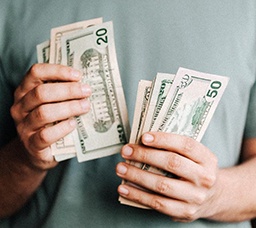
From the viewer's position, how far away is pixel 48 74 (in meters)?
1.35

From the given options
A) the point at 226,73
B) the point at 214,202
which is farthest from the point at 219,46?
the point at 214,202

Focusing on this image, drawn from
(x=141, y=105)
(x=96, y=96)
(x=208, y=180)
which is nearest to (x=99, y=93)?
(x=96, y=96)

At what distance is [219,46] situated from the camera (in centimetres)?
144

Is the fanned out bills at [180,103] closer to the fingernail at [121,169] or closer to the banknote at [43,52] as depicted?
the fingernail at [121,169]

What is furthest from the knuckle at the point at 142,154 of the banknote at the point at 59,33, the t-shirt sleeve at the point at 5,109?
the t-shirt sleeve at the point at 5,109

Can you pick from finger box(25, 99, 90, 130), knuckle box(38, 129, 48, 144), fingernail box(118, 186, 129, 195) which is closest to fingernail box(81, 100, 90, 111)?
finger box(25, 99, 90, 130)

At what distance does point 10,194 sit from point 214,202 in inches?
23.2

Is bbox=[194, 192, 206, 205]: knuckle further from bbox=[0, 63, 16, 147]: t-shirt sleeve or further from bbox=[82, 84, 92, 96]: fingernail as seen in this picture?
bbox=[0, 63, 16, 147]: t-shirt sleeve

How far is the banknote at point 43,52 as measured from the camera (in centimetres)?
147

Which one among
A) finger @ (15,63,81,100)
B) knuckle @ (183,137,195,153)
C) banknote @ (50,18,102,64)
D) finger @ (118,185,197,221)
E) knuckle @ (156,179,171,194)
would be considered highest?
banknote @ (50,18,102,64)

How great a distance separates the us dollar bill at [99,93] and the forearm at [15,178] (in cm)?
18

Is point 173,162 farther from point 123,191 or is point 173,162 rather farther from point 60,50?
point 60,50

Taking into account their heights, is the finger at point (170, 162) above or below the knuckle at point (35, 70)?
below

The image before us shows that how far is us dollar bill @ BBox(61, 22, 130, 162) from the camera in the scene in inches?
55.4
